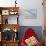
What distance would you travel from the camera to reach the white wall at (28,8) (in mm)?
4367

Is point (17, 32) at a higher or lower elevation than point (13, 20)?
lower

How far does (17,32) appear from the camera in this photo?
4.30 metres

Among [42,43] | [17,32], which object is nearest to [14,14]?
[17,32]

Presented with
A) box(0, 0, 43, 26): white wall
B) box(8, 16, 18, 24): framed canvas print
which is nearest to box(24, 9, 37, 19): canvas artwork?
box(0, 0, 43, 26): white wall

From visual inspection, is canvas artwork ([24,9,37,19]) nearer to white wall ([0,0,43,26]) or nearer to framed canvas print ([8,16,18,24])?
white wall ([0,0,43,26])

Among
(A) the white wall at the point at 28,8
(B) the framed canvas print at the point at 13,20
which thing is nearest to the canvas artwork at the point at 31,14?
(A) the white wall at the point at 28,8

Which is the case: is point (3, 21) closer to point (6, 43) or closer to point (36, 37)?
point (6, 43)

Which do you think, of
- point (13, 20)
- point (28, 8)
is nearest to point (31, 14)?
point (28, 8)

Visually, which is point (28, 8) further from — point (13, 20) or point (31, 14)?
point (13, 20)

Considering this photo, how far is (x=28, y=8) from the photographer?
173 inches

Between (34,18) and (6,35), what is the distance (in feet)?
2.90

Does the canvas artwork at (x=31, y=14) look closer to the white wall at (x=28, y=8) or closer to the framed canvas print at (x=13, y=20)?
the white wall at (x=28, y=8)

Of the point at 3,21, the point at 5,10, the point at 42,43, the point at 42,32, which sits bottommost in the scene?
the point at 42,43

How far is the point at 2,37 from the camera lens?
14.0 feet
